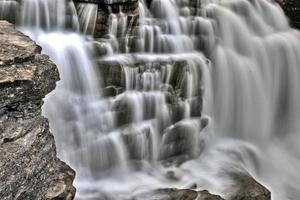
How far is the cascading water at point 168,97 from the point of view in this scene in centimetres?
730

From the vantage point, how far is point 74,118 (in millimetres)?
7215

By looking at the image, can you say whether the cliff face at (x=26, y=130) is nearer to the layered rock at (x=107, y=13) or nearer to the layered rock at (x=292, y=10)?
the layered rock at (x=107, y=13)

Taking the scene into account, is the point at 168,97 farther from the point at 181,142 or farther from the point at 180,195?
the point at 180,195

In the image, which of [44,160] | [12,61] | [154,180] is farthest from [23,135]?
[154,180]

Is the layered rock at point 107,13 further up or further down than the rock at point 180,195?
further up

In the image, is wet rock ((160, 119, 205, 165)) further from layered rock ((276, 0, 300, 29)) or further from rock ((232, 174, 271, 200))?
layered rock ((276, 0, 300, 29))

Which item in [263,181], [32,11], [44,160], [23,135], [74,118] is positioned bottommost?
[263,181]

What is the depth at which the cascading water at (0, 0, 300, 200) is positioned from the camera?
24.0 feet

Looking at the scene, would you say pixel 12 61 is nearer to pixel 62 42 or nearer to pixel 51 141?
pixel 51 141

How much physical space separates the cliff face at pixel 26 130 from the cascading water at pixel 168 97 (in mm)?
1763

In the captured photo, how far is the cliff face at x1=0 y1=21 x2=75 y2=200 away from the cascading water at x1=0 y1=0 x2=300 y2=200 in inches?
69.4

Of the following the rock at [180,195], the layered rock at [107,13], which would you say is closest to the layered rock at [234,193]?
the rock at [180,195]

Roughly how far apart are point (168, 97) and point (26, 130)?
3.85m

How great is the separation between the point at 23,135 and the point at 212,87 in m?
5.24
